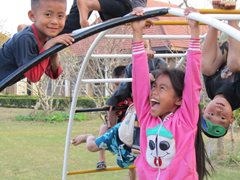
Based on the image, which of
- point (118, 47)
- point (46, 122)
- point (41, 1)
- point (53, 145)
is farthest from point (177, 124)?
point (46, 122)

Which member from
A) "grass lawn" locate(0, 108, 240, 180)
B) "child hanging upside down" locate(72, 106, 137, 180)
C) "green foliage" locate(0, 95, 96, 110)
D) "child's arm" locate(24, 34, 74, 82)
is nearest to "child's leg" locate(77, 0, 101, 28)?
"child's arm" locate(24, 34, 74, 82)

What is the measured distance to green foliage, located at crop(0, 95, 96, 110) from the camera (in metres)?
16.0

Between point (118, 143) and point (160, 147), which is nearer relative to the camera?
point (160, 147)

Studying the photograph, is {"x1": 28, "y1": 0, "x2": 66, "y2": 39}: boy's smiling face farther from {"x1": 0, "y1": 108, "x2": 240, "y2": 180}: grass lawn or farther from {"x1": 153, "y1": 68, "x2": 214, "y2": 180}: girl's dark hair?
{"x1": 0, "y1": 108, "x2": 240, "y2": 180}: grass lawn

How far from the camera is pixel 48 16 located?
92.6 inches

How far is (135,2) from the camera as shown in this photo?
9.84ft

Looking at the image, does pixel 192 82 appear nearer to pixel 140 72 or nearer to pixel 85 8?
pixel 140 72

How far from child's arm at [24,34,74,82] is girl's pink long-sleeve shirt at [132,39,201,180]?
1.18 feet

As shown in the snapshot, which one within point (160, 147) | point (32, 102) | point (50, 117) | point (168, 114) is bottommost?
point (50, 117)

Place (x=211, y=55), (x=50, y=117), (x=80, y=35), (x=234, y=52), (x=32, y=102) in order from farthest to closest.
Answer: (x=32, y=102), (x=50, y=117), (x=211, y=55), (x=234, y=52), (x=80, y=35)

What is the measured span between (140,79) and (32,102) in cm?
1594

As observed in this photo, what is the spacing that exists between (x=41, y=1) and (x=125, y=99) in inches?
72.1

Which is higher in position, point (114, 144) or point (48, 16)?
point (48, 16)

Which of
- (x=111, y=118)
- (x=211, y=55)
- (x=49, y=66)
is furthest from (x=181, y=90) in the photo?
(x=111, y=118)
